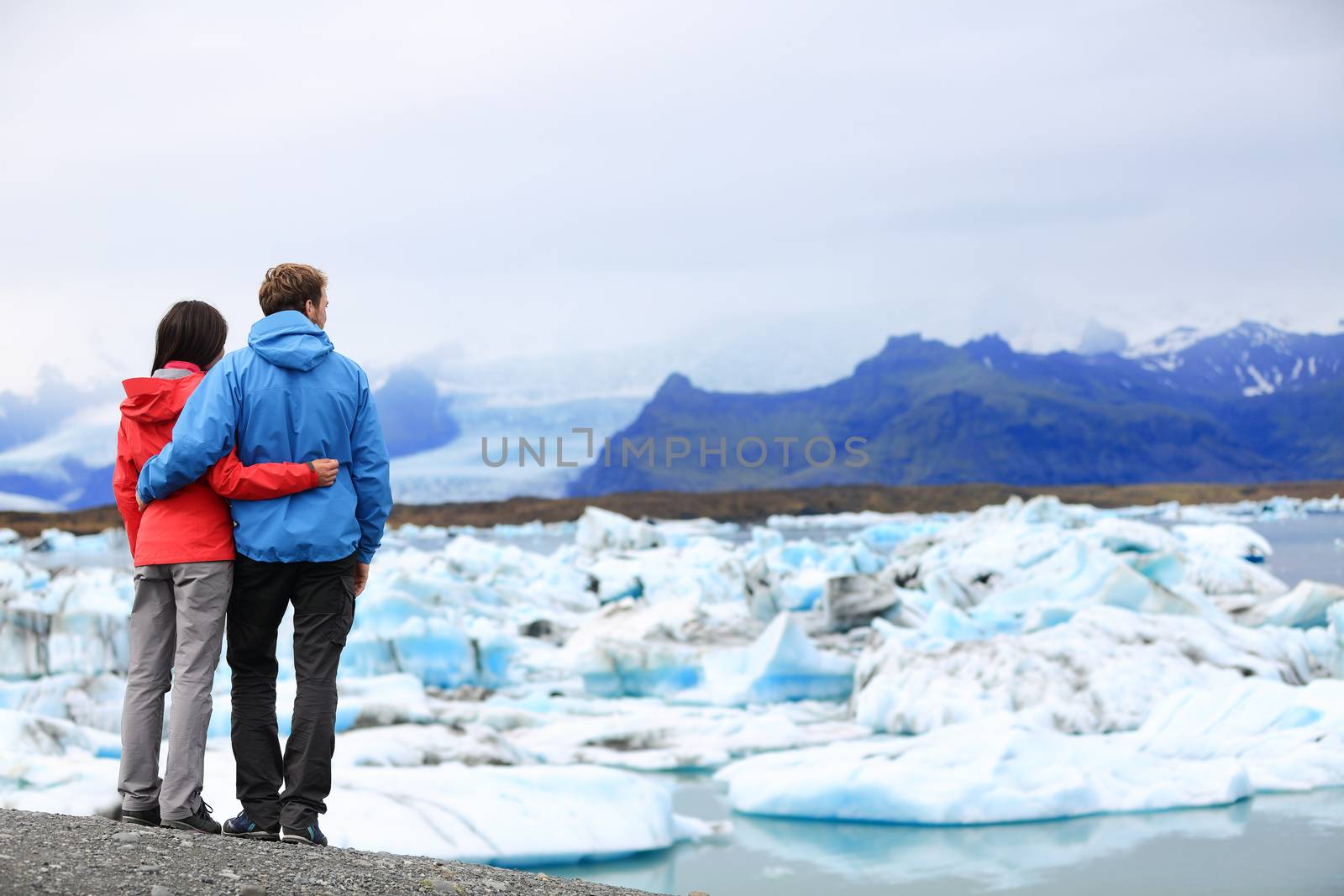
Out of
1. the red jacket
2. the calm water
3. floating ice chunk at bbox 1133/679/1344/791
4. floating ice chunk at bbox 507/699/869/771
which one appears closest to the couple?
the red jacket

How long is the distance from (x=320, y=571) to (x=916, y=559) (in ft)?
48.5

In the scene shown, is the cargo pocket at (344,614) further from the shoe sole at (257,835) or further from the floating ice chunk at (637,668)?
the floating ice chunk at (637,668)

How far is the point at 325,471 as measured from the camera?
2.49 m

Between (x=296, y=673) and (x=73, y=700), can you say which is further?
(x=73, y=700)

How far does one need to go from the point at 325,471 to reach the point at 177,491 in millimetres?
310

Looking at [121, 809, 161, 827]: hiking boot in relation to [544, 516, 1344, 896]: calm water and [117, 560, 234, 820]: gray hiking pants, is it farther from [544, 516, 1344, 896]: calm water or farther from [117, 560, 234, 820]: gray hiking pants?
[544, 516, 1344, 896]: calm water

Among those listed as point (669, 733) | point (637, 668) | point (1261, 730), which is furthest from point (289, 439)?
point (637, 668)

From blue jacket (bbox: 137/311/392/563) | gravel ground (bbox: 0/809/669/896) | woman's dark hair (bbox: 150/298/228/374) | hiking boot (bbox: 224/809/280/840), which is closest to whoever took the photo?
gravel ground (bbox: 0/809/669/896)

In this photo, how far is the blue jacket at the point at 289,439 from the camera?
2.43 m

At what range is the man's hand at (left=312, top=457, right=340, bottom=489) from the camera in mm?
2482

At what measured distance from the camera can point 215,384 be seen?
97.1 inches

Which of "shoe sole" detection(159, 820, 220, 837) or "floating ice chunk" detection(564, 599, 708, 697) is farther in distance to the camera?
"floating ice chunk" detection(564, 599, 708, 697)

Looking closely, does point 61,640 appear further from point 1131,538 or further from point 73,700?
point 1131,538

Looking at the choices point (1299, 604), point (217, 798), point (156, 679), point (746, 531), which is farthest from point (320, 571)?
point (746, 531)
